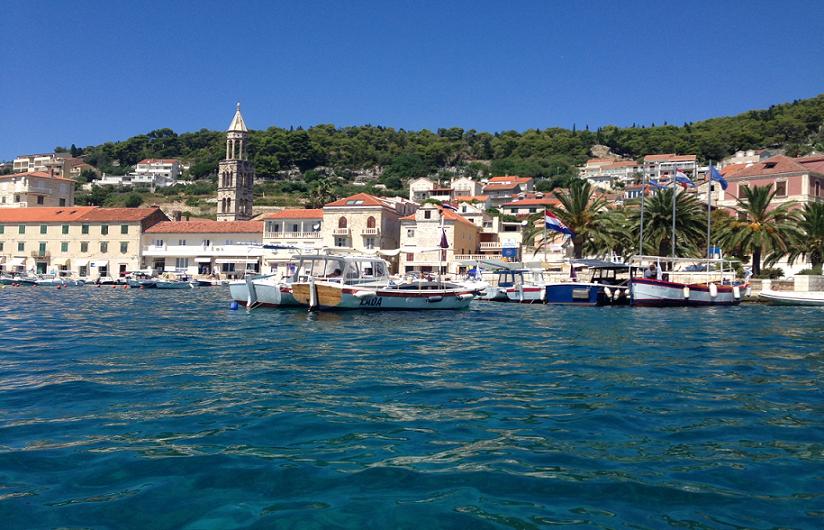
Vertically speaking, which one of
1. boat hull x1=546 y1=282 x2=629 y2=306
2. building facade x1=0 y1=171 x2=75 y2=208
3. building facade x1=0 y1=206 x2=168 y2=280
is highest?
building facade x1=0 y1=171 x2=75 y2=208

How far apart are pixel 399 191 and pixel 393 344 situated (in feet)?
358

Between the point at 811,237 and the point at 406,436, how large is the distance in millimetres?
44606

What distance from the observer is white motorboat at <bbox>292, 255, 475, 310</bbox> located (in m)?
26.5

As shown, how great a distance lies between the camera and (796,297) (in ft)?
126

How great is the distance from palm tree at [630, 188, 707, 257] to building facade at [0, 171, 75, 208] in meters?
76.2

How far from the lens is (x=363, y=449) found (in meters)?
7.25

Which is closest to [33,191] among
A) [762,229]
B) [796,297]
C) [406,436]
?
[762,229]

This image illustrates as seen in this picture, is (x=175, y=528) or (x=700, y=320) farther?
(x=700, y=320)

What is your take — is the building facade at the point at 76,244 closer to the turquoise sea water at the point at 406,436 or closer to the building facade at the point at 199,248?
the building facade at the point at 199,248

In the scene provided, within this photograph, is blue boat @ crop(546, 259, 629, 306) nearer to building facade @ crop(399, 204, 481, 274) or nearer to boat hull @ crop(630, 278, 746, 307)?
boat hull @ crop(630, 278, 746, 307)

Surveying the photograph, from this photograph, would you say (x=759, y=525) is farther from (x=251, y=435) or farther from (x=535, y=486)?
(x=251, y=435)

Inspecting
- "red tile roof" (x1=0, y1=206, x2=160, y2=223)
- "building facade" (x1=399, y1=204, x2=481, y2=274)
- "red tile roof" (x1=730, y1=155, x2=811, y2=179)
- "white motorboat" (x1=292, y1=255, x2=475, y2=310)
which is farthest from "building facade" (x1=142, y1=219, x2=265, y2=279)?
"red tile roof" (x1=730, y1=155, x2=811, y2=179)

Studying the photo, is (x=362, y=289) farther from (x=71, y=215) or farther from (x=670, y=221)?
(x=71, y=215)

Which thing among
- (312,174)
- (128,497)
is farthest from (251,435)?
(312,174)
